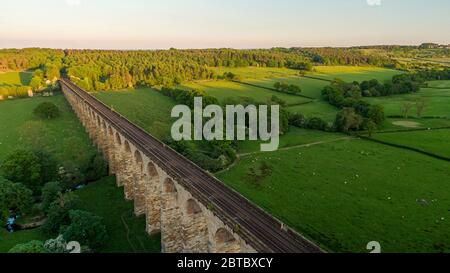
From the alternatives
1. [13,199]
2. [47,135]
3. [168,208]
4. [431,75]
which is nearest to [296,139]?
[168,208]

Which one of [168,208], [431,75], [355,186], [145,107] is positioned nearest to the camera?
[168,208]

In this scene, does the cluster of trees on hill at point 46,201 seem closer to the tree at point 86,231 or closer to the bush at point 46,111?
the tree at point 86,231

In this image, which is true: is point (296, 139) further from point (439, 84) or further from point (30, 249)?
point (439, 84)

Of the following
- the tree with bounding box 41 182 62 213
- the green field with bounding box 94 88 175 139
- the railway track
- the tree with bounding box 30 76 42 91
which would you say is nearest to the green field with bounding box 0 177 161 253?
the tree with bounding box 41 182 62 213
